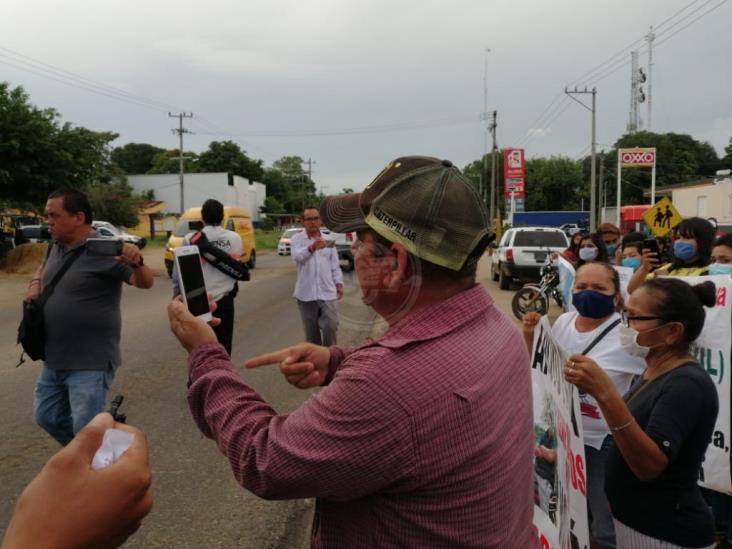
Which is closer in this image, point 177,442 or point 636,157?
point 177,442

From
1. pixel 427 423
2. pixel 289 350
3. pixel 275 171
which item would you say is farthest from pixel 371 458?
pixel 275 171

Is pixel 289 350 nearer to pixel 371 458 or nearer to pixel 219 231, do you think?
pixel 371 458

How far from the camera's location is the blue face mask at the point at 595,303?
319cm

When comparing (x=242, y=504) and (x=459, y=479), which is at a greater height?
(x=459, y=479)

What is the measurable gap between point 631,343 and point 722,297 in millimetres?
1174

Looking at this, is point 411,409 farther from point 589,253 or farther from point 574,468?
point 589,253

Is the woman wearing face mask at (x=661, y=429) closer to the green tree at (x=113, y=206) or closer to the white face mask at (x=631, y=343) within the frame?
the white face mask at (x=631, y=343)

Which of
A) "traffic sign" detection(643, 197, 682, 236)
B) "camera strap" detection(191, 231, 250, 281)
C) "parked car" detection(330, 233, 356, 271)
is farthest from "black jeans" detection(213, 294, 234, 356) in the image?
"traffic sign" detection(643, 197, 682, 236)

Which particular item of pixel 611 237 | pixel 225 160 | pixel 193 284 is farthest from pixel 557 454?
pixel 225 160

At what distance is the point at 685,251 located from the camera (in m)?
4.90

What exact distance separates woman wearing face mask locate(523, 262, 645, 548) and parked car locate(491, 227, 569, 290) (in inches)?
492

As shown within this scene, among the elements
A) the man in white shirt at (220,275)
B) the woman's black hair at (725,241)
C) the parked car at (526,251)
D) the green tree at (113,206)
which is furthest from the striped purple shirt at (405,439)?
the green tree at (113,206)

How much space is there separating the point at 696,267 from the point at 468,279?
4306 millimetres

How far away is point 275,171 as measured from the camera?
320ft
